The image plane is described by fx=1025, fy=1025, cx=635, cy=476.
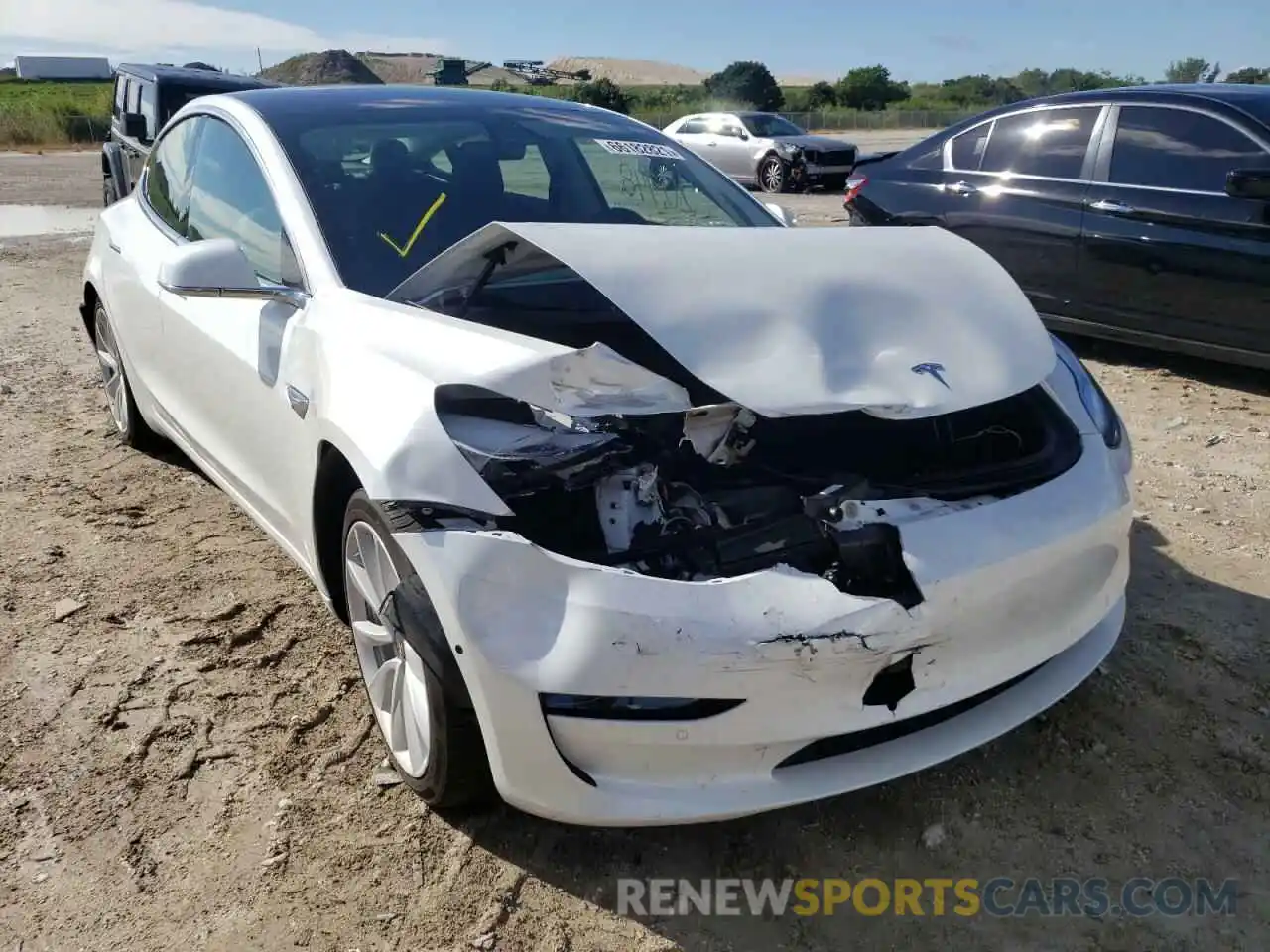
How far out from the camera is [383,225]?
9.67ft

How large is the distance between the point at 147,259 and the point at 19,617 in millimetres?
1369

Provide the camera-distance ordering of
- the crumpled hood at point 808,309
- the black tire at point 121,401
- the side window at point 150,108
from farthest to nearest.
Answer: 1. the side window at point 150,108
2. the black tire at point 121,401
3. the crumpled hood at point 808,309

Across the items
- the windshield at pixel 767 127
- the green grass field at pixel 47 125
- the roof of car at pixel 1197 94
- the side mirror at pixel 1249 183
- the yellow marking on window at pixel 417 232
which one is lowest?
the green grass field at pixel 47 125

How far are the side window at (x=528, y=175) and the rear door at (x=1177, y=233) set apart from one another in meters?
3.56

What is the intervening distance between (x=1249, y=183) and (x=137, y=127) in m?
8.81

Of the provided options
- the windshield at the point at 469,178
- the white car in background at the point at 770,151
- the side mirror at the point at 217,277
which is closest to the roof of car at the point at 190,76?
the windshield at the point at 469,178

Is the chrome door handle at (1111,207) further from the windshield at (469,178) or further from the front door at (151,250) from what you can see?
the front door at (151,250)

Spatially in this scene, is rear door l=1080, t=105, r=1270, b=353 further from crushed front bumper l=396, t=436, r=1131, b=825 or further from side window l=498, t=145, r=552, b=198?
crushed front bumper l=396, t=436, r=1131, b=825

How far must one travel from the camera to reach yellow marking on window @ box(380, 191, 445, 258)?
290 centimetres

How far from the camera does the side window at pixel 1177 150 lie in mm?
5207

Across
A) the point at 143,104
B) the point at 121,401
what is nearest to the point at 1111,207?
the point at 121,401

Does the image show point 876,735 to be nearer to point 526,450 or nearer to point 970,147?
point 526,450

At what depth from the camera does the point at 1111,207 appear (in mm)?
5570

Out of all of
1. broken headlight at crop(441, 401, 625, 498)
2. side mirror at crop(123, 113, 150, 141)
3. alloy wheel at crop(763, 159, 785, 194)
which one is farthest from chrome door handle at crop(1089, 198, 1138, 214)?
alloy wheel at crop(763, 159, 785, 194)
